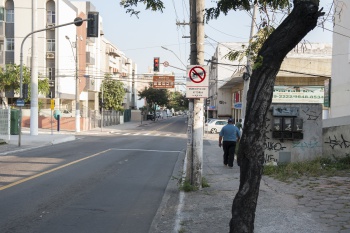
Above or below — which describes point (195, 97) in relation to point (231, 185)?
above

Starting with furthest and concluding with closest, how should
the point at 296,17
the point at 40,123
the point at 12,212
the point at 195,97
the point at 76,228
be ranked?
the point at 40,123 → the point at 195,97 → the point at 12,212 → the point at 76,228 → the point at 296,17

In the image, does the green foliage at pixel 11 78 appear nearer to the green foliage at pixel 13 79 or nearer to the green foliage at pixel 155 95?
the green foliage at pixel 13 79

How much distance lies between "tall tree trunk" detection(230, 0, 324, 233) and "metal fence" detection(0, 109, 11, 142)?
2170cm

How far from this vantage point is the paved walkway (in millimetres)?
5930

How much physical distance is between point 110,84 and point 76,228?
55855 millimetres

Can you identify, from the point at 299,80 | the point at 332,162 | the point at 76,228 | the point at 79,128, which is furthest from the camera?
the point at 79,128

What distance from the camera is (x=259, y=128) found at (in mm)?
3961

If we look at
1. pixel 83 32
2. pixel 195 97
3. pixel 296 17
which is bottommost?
pixel 195 97

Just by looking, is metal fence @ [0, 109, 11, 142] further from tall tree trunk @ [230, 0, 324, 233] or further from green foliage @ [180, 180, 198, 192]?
tall tree trunk @ [230, 0, 324, 233]

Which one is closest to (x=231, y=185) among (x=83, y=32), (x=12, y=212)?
(x=12, y=212)

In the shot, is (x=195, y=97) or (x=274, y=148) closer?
(x=195, y=97)

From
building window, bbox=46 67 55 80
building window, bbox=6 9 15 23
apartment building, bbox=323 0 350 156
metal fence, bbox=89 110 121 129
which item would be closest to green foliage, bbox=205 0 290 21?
apartment building, bbox=323 0 350 156

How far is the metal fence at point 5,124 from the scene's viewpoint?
76.2 ft

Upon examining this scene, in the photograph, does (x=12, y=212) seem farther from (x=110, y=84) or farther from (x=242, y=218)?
(x=110, y=84)
